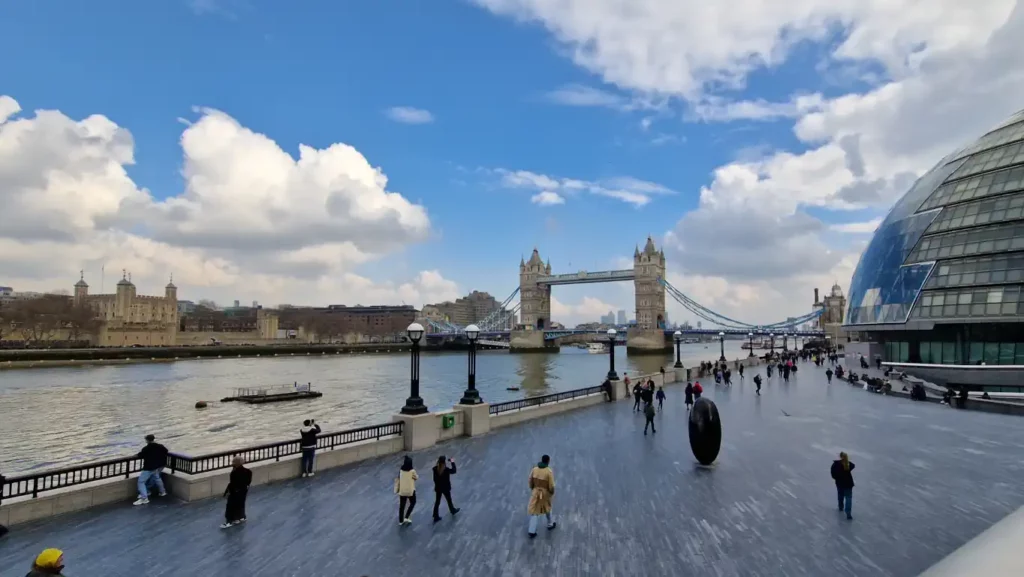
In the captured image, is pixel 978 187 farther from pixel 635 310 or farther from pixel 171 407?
pixel 635 310

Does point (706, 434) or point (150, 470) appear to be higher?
point (706, 434)

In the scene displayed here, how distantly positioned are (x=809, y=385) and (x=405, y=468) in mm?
32709

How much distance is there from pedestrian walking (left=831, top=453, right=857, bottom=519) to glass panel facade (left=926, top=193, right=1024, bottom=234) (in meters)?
39.1

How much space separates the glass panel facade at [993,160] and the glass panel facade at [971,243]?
19.9 ft

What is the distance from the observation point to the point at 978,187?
40.9 metres

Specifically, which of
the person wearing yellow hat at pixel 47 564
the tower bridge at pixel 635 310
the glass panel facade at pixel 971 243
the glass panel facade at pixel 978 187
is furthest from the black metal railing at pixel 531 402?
the tower bridge at pixel 635 310

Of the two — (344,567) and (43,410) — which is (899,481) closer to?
(344,567)

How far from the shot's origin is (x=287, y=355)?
121188mm

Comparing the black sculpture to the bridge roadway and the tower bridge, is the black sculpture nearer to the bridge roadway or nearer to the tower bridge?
the bridge roadway

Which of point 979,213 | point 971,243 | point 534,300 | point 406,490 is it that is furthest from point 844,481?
point 534,300

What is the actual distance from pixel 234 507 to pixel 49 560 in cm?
528

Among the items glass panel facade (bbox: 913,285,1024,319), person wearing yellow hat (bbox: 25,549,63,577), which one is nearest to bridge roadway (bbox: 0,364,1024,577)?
person wearing yellow hat (bbox: 25,549,63,577)

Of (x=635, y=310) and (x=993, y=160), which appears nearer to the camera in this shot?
(x=993, y=160)

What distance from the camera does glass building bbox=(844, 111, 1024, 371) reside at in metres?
36.3
